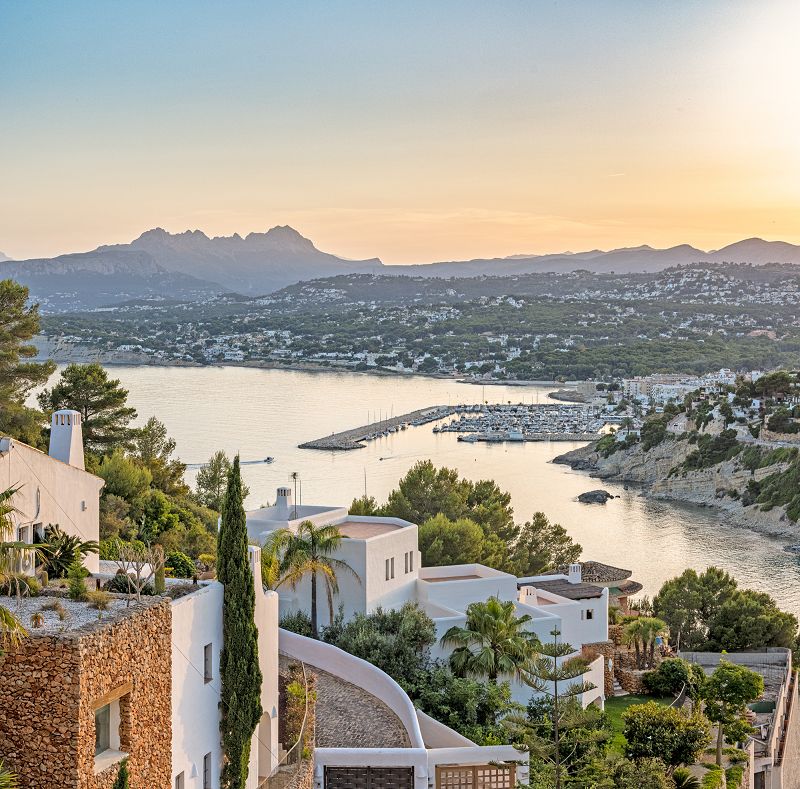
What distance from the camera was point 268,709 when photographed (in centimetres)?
862

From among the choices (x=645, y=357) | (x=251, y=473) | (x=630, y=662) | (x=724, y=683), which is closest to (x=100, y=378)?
(x=630, y=662)

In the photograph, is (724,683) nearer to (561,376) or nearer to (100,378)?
(100,378)

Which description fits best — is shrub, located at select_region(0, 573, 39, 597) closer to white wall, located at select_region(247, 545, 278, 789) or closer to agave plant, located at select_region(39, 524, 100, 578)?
agave plant, located at select_region(39, 524, 100, 578)

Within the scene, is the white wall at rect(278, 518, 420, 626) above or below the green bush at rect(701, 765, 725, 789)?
above

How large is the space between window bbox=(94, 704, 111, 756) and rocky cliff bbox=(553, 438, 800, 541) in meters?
39.4

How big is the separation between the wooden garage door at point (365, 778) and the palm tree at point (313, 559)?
12.6 feet

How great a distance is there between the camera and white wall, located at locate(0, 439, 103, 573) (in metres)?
8.71

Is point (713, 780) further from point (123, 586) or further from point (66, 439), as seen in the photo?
point (66, 439)

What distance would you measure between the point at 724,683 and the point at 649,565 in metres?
23.1

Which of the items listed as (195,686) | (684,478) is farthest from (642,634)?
(684,478)

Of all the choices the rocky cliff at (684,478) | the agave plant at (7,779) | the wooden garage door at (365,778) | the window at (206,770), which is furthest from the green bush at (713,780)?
the rocky cliff at (684,478)

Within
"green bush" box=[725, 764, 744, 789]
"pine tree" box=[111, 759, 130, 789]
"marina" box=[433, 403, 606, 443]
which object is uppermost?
"pine tree" box=[111, 759, 130, 789]

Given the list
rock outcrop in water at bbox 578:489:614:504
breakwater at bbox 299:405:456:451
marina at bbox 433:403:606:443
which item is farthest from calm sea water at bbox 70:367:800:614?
marina at bbox 433:403:606:443

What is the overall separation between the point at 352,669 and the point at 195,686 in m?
3.83
